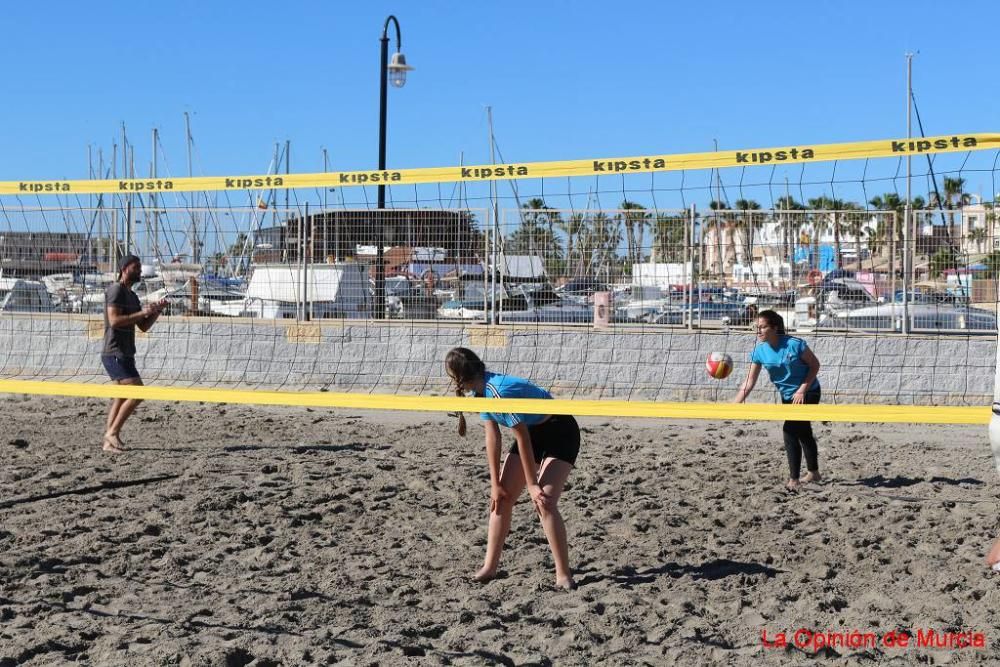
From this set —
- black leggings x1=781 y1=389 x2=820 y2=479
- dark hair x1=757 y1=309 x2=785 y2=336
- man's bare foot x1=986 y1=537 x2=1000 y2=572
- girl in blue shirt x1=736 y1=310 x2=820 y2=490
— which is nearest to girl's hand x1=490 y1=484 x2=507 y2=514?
man's bare foot x1=986 y1=537 x2=1000 y2=572

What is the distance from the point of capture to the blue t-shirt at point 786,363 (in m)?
7.18

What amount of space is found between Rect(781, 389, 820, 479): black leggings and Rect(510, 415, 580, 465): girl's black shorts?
8.17 ft

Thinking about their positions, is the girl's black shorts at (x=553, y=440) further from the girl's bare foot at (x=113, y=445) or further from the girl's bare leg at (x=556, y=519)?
the girl's bare foot at (x=113, y=445)

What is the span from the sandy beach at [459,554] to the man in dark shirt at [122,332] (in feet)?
0.93

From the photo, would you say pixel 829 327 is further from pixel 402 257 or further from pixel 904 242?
pixel 402 257

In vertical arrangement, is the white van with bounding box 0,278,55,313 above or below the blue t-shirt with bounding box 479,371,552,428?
above

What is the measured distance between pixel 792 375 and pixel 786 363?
99 millimetres

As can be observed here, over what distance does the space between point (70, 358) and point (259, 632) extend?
32.2 ft

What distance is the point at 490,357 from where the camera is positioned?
12023 millimetres

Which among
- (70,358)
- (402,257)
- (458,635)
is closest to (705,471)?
(458,635)

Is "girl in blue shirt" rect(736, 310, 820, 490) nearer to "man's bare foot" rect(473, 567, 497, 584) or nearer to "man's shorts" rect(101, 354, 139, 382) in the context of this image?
"man's bare foot" rect(473, 567, 497, 584)

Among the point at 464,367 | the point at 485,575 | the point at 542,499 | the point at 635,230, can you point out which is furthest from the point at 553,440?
the point at 635,230

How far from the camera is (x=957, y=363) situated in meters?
11.0

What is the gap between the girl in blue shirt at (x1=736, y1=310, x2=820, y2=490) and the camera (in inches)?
282
